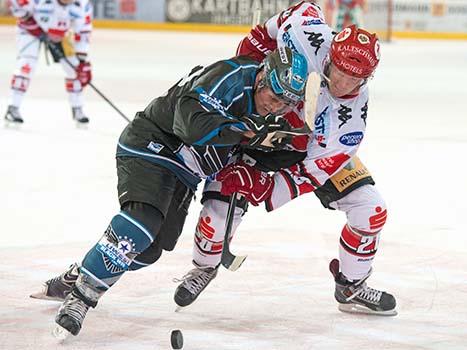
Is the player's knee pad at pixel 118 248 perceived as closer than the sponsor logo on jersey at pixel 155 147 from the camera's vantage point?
Yes

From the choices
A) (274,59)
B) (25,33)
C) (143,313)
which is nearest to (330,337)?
(143,313)

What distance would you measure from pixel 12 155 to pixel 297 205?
216 cm

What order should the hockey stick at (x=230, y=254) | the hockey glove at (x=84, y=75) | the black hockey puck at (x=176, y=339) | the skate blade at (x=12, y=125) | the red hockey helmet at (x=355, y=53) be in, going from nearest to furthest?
the black hockey puck at (x=176, y=339) < the red hockey helmet at (x=355, y=53) < the hockey stick at (x=230, y=254) < the skate blade at (x=12, y=125) < the hockey glove at (x=84, y=75)

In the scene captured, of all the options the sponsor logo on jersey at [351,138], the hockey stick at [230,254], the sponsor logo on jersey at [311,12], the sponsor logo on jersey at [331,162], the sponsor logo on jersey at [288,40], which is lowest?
the hockey stick at [230,254]

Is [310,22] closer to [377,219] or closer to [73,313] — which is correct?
[377,219]

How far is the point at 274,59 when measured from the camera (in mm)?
3346

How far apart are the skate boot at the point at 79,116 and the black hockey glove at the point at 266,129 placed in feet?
16.9

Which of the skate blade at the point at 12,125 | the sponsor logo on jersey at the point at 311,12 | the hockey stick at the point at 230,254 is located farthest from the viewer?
the skate blade at the point at 12,125

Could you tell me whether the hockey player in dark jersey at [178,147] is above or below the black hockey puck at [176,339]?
above

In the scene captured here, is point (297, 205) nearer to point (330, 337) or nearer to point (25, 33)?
point (330, 337)

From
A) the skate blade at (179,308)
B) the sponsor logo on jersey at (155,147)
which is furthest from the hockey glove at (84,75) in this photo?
the sponsor logo on jersey at (155,147)

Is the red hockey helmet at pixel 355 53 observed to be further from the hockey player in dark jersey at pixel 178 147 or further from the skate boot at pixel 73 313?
the skate boot at pixel 73 313

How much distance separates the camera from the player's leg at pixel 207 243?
3719 mm

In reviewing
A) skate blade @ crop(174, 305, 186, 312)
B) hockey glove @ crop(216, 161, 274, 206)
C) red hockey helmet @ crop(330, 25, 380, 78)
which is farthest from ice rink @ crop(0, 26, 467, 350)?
red hockey helmet @ crop(330, 25, 380, 78)
